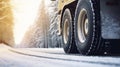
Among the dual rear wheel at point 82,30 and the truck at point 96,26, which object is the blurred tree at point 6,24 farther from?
the truck at point 96,26

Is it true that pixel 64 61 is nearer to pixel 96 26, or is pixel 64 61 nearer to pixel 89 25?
pixel 96 26

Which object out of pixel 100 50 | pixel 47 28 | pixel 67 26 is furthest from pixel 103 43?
pixel 47 28

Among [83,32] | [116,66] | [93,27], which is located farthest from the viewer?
[83,32]

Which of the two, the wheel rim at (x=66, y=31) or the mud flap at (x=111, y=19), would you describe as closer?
the mud flap at (x=111, y=19)

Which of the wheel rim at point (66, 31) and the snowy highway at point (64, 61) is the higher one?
the wheel rim at point (66, 31)

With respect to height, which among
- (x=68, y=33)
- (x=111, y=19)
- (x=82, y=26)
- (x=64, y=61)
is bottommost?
(x=64, y=61)

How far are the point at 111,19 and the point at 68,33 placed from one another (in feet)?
9.60

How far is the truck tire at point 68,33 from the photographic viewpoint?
12233 millimetres

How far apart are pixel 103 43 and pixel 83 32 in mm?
743

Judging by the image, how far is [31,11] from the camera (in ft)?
146

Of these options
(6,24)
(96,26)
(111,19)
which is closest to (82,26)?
(96,26)

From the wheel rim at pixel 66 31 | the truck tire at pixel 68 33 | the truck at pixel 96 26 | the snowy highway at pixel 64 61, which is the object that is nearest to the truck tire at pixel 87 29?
the truck at pixel 96 26

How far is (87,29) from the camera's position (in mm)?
10547

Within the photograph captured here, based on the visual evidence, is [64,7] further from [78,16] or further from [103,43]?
[103,43]
